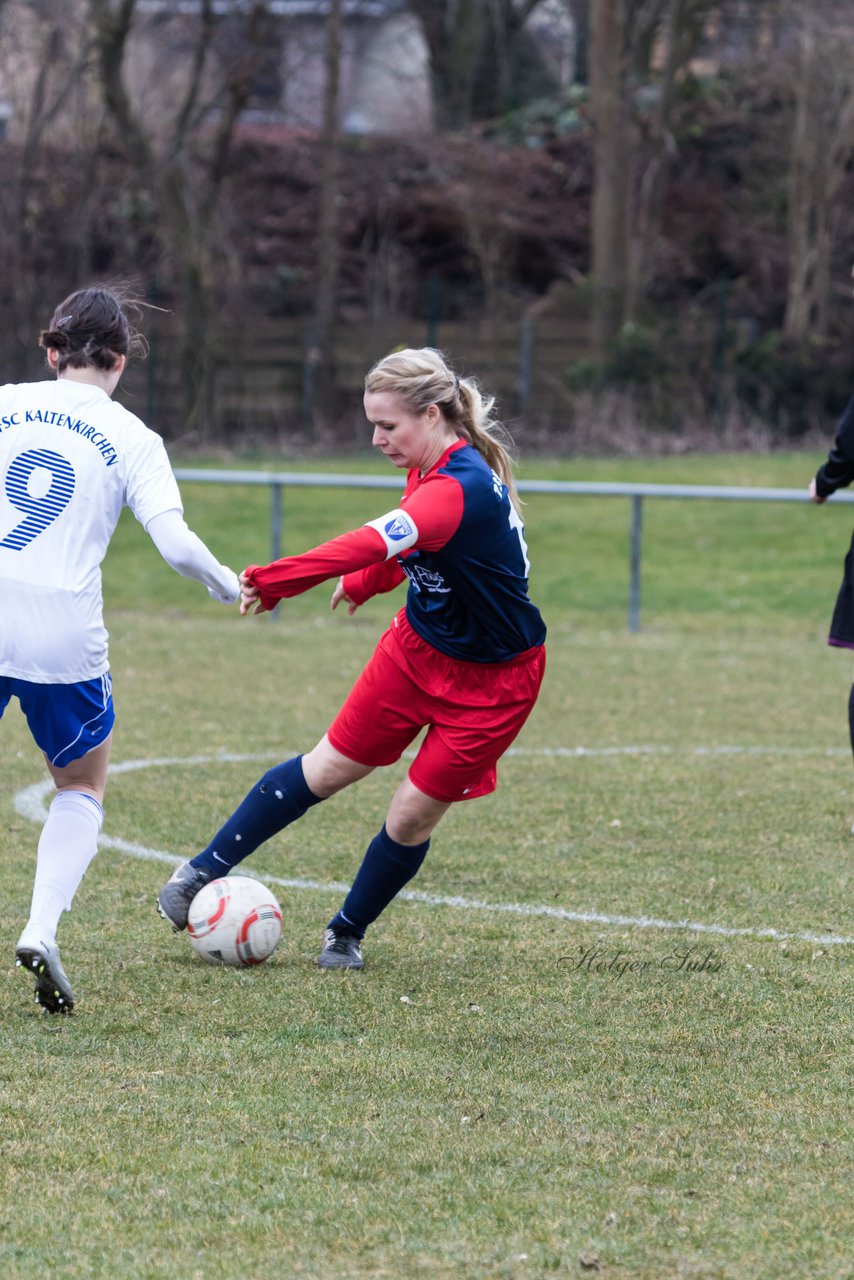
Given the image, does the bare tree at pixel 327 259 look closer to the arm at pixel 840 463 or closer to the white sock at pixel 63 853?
the arm at pixel 840 463

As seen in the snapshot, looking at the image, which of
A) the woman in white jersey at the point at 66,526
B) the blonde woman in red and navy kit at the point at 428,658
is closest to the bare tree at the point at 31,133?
the blonde woman in red and navy kit at the point at 428,658

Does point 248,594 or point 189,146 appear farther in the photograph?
point 189,146

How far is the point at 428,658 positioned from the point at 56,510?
118 centimetres

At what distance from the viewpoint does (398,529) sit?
14.4ft

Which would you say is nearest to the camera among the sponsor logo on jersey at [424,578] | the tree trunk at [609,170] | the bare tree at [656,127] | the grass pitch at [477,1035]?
the grass pitch at [477,1035]

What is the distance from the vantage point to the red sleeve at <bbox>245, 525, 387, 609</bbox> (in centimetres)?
427

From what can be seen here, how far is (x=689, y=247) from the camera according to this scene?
92.7 feet

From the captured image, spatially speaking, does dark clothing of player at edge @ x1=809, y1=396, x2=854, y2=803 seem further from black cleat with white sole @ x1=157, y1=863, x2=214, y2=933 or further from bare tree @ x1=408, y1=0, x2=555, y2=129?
bare tree @ x1=408, y1=0, x2=555, y2=129

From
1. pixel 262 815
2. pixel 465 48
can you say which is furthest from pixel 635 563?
pixel 465 48

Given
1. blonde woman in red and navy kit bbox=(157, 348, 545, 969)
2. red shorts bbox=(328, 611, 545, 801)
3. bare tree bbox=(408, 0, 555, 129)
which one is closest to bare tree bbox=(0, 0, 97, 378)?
bare tree bbox=(408, 0, 555, 129)

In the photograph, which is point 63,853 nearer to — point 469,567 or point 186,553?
point 186,553

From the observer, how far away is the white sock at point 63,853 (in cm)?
433

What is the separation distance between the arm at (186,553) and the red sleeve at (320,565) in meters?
0.09

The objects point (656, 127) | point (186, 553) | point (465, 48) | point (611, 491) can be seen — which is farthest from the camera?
point (465, 48)
